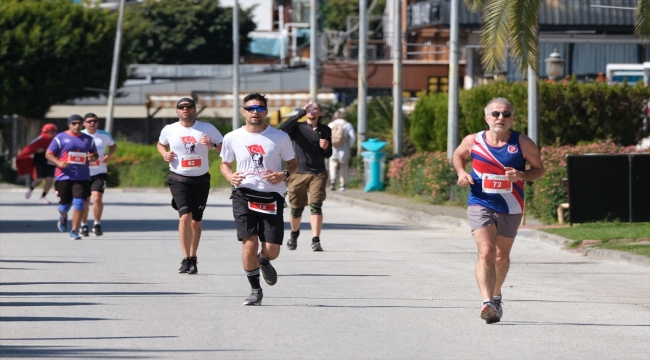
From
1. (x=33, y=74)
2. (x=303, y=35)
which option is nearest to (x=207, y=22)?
(x=303, y=35)

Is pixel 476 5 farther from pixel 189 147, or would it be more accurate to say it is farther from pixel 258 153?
pixel 258 153

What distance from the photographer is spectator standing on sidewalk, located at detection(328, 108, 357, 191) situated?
1273 inches

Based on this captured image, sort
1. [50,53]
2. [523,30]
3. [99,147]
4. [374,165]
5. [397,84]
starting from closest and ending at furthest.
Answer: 1. [523,30]
2. [99,147]
3. [397,84]
4. [374,165]
5. [50,53]

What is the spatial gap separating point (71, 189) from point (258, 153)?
8366mm

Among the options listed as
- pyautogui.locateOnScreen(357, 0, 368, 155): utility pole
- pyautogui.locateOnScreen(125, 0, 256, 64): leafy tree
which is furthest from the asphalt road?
pyautogui.locateOnScreen(125, 0, 256, 64): leafy tree

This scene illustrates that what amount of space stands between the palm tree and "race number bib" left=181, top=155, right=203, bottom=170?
4.02m

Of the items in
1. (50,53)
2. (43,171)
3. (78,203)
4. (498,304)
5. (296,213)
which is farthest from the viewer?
(50,53)

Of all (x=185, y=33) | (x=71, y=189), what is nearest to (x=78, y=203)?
(x=71, y=189)

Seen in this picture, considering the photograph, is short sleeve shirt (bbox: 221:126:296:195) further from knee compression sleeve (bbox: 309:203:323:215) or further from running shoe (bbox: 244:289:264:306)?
knee compression sleeve (bbox: 309:203:323:215)

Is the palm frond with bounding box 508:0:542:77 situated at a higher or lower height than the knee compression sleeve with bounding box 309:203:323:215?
higher

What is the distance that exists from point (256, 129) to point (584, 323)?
330cm

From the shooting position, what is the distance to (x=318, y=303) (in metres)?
11.6

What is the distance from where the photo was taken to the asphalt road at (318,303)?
9.16 metres

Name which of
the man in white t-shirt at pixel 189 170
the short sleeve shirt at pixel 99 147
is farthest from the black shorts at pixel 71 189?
the man in white t-shirt at pixel 189 170
